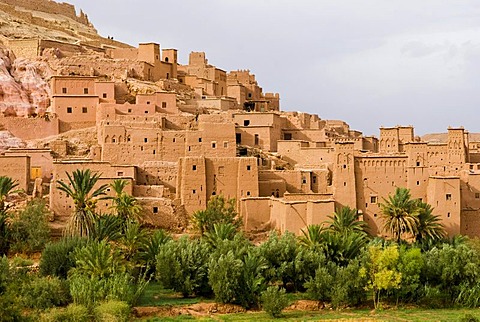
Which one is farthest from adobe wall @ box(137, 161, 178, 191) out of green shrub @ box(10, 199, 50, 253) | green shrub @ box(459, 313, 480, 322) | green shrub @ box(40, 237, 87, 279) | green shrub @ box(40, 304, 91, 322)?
green shrub @ box(459, 313, 480, 322)

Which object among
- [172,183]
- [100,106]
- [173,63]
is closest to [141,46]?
[173,63]

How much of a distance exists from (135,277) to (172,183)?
6686mm

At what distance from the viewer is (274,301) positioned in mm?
26781

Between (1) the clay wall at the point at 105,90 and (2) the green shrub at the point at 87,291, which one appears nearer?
(2) the green shrub at the point at 87,291

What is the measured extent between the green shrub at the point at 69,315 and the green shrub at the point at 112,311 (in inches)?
15.4

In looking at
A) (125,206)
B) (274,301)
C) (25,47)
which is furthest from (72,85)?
(274,301)

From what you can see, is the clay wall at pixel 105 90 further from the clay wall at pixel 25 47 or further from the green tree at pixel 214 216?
the green tree at pixel 214 216

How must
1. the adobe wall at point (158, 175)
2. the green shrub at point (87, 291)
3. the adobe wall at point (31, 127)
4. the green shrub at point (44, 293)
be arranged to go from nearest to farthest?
the green shrub at point (87, 291), the green shrub at point (44, 293), the adobe wall at point (158, 175), the adobe wall at point (31, 127)

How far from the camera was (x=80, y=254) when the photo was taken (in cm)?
2669

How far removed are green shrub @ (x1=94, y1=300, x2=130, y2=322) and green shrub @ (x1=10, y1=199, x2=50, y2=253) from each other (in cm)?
661

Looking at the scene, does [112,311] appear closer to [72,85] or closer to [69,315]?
[69,315]

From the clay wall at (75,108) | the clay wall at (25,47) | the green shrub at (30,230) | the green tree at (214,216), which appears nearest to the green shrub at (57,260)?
the green shrub at (30,230)

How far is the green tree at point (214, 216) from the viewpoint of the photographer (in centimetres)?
3175

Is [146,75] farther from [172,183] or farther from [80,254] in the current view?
[80,254]
